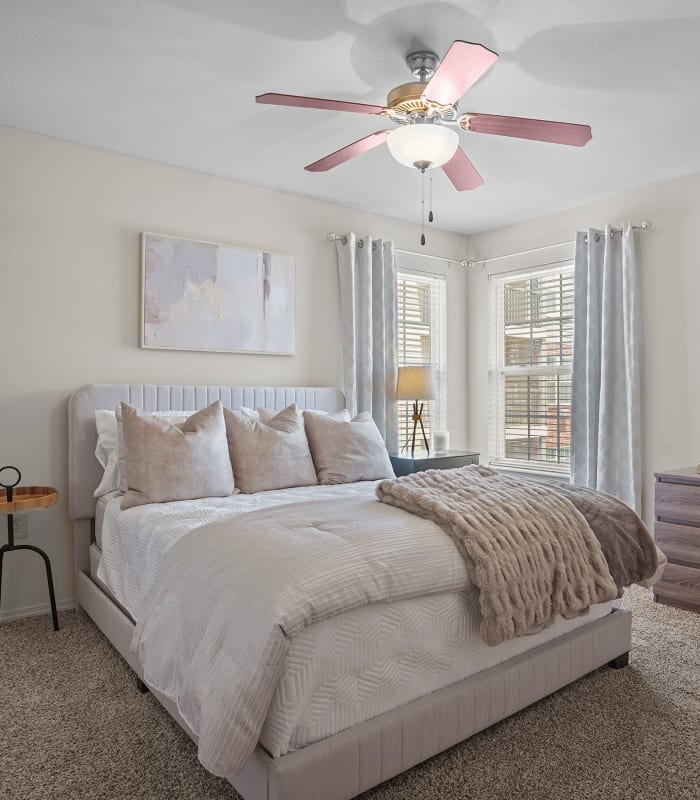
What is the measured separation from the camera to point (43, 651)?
2.66m

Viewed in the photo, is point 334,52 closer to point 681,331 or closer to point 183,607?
point 183,607

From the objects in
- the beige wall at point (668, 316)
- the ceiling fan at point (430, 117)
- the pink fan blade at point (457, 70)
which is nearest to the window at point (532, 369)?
the beige wall at point (668, 316)

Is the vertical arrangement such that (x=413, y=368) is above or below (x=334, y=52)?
below

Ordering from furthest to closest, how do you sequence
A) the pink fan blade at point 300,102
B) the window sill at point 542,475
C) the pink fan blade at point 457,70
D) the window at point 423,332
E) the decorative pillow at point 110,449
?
1. the window at point 423,332
2. the window sill at point 542,475
3. the decorative pillow at point 110,449
4. the pink fan blade at point 300,102
5. the pink fan blade at point 457,70

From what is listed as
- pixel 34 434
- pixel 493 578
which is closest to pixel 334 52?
pixel 493 578

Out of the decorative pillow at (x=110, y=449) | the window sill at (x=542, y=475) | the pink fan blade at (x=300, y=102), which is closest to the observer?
the pink fan blade at (x=300, y=102)

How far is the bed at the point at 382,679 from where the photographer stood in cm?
147

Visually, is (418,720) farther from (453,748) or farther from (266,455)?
(266,455)

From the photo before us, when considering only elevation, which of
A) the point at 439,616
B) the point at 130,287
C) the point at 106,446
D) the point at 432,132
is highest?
the point at 432,132

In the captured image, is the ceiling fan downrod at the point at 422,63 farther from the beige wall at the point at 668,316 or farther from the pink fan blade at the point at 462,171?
the beige wall at the point at 668,316

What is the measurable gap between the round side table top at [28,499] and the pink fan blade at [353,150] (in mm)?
1987

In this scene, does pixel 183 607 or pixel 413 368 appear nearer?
pixel 183 607

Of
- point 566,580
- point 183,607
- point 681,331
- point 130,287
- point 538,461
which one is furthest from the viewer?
point 538,461

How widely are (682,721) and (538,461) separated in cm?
274
